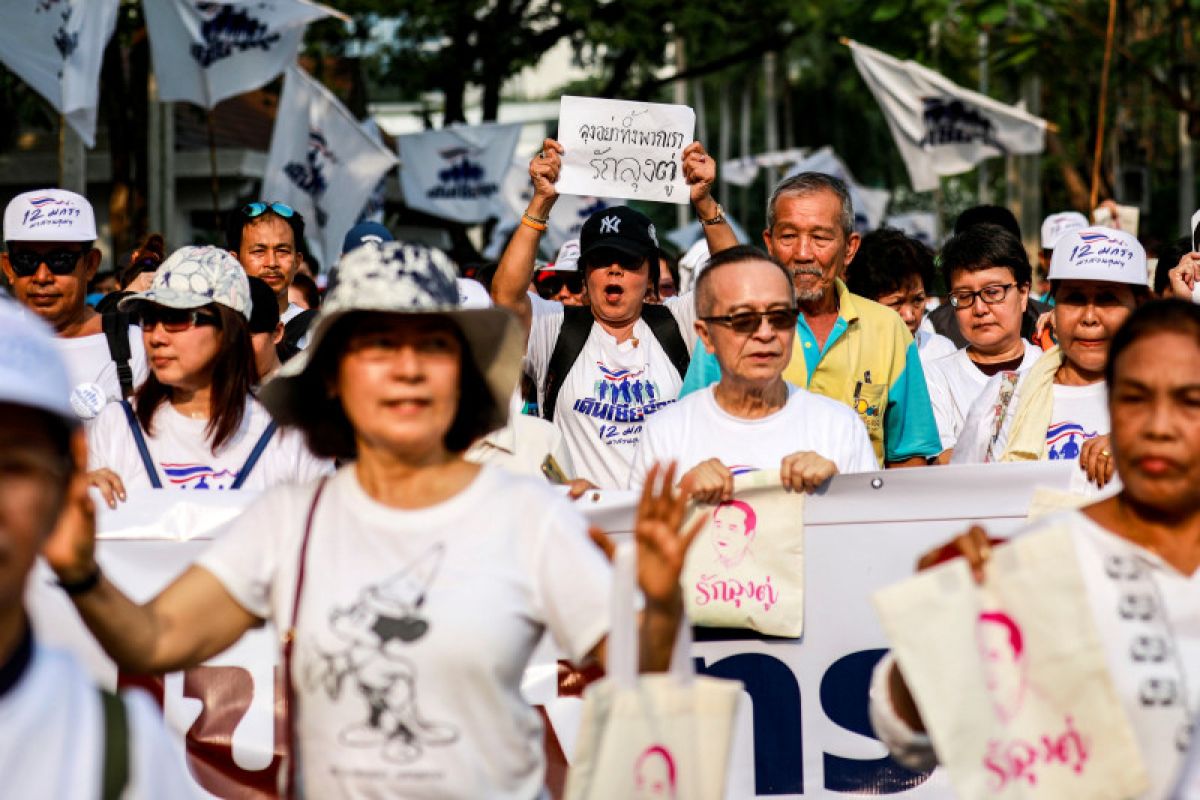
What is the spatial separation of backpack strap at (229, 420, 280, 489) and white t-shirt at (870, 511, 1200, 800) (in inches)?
111

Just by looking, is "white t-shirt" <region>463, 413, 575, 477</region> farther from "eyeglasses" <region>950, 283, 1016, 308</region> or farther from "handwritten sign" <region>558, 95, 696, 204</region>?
"eyeglasses" <region>950, 283, 1016, 308</region>

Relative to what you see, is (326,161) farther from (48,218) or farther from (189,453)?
(189,453)

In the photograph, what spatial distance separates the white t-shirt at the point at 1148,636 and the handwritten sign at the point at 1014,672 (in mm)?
37

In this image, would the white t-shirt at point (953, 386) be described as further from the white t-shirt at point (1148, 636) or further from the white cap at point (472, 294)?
the white t-shirt at point (1148, 636)

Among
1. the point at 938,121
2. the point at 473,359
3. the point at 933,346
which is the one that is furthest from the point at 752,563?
the point at 938,121

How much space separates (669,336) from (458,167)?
13.0 m

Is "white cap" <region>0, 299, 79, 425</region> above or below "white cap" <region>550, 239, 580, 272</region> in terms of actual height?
below

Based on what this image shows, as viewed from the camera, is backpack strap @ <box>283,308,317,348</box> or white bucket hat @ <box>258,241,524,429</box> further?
backpack strap @ <box>283,308,317,348</box>

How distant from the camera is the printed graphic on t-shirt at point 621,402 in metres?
6.66

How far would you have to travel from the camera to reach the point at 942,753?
317 centimetres

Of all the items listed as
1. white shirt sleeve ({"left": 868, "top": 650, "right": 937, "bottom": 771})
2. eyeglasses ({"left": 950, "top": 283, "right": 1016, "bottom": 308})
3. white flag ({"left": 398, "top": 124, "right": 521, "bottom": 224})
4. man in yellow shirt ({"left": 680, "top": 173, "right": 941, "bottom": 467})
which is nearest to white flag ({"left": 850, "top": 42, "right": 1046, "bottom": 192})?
white flag ({"left": 398, "top": 124, "right": 521, "bottom": 224})

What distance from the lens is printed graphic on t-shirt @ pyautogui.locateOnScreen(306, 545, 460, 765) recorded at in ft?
Answer: 10.3

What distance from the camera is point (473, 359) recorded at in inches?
138

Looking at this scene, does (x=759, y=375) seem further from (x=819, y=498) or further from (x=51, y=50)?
(x=51, y=50)
